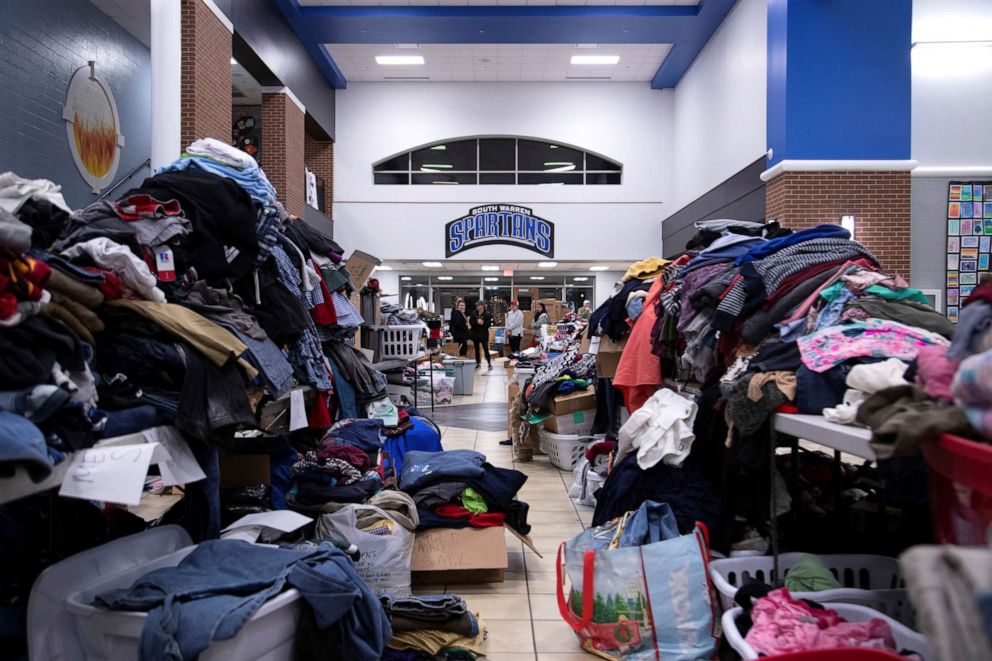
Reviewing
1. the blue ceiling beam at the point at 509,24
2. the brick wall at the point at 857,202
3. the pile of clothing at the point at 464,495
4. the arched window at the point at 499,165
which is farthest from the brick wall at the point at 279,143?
the pile of clothing at the point at 464,495

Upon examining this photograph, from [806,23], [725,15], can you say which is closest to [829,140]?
[806,23]

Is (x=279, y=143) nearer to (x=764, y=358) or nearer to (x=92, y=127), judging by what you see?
(x=92, y=127)

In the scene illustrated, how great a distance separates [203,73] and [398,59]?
617cm

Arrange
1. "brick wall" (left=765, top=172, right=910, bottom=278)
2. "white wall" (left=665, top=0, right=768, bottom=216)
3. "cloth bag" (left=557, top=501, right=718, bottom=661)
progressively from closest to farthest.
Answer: "cloth bag" (left=557, top=501, right=718, bottom=661) < "brick wall" (left=765, top=172, right=910, bottom=278) < "white wall" (left=665, top=0, right=768, bottom=216)

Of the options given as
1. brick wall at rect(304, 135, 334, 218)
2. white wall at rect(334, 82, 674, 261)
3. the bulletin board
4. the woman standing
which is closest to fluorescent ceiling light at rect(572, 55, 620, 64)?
white wall at rect(334, 82, 674, 261)

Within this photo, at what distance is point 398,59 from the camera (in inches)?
525

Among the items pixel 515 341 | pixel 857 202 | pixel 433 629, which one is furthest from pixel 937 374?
pixel 515 341

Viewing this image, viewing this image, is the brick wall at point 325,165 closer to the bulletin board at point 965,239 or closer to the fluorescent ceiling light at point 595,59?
the fluorescent ceiling light at point 595,59

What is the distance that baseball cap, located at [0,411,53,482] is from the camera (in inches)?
47.2

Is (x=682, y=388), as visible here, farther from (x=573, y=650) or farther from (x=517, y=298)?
Answer: (x=517, y=298)

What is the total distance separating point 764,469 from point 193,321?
6.72 ft

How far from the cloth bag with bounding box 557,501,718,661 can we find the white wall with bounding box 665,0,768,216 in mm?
7798

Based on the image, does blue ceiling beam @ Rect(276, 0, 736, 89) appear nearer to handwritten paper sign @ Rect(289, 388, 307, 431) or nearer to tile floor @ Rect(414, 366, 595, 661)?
tile floor @ Rect(414, 366, 595, 661)

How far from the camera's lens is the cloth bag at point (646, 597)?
7.86ft
